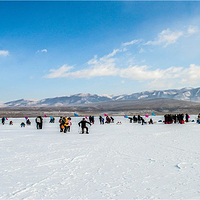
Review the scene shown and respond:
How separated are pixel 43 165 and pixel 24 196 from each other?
2.33 metres

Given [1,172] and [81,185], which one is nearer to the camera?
[81,185]

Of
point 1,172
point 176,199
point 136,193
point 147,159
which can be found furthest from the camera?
point 147,159

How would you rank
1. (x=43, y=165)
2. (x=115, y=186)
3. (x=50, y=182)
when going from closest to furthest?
1. (x=115, y=186)
2. (x=50, y=182)
3. (x=43, y=165)

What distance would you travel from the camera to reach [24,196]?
3.89 m

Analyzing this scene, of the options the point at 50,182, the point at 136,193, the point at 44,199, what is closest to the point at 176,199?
the point at 136,193

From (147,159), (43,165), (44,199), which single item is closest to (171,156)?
(147,159)

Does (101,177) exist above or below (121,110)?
above

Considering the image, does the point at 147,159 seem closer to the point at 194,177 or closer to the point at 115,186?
the point at 194,177

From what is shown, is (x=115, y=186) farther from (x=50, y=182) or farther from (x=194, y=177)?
(x=194, y=177)

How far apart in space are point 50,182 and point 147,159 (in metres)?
3.34

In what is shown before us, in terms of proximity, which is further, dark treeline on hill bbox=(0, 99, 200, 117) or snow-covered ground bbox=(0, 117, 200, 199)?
dark treeline on hill bbox=(0, 99, 200, 117)

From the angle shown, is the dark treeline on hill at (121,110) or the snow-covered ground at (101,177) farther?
the dark treeline on hill at (121,110)

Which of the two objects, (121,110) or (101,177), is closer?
(101,177)

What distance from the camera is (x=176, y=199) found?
3.67 m
